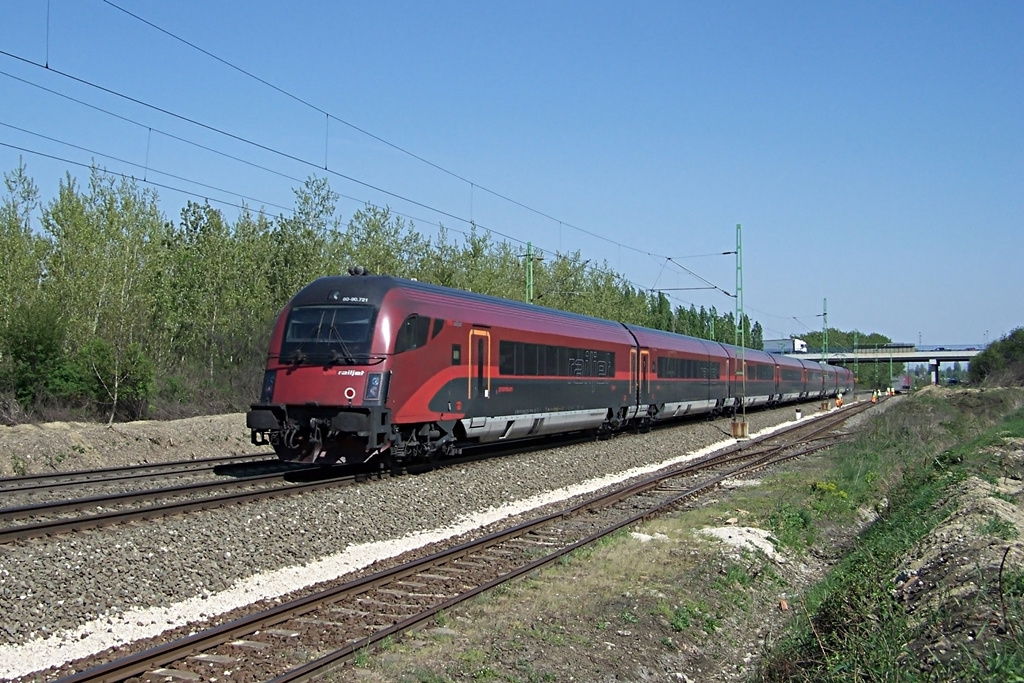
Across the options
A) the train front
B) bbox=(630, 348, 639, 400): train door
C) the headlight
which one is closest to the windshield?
the train front

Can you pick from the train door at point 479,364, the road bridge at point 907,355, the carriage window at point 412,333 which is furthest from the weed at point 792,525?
the road bridge at point 907,355

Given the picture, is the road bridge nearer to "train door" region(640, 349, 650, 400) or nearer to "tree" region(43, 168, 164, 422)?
"train door" region(640, 349, 650, 400)

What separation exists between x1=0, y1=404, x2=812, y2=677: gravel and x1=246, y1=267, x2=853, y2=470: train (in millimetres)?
978

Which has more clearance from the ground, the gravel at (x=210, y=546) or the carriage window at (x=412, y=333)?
the carriage window at (x=412, y=333)

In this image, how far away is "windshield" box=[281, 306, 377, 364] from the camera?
629 inches

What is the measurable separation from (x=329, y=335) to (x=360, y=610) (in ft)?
25.7

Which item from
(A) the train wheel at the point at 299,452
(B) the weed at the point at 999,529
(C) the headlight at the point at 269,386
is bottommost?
(B) the weed at the point at 999,529

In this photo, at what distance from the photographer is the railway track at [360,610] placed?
730 cm

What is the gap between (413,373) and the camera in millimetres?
16562

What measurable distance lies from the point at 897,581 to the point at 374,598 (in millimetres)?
5577

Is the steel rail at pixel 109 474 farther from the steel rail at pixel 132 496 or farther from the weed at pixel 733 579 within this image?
the weed at pixel 733 579

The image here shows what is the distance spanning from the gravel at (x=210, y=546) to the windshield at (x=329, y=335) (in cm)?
232

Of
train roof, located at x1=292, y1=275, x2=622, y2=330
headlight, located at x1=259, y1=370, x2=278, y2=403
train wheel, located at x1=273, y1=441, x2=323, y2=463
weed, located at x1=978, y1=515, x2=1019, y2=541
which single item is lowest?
weed, located at x1=978, y1=515, x2=1019, y2=541

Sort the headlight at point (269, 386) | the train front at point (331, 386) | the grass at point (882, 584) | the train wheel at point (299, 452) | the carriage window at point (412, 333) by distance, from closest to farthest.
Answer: the grass at point (882, 584)
the train front at point (331, 386)
the train wheel at point (299, 452)
the carriage window at point (412, 333)
the headlight at point (269, 386)
